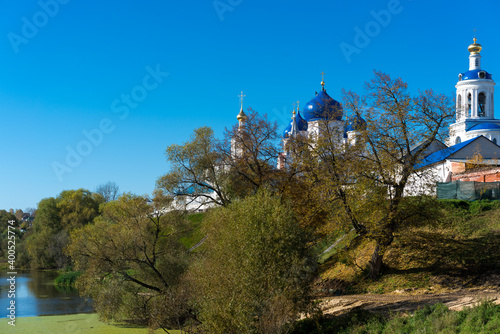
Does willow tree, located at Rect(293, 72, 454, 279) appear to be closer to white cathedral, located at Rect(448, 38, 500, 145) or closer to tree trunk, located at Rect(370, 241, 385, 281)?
tree trunk, located at Rect(370, 241, 385, 281)

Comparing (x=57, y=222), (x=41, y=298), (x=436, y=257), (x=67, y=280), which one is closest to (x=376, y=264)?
(x=436, y=257)

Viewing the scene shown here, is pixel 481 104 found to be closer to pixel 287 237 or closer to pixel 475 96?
pixel 475 96

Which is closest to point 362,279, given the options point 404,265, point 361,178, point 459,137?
point 404,265

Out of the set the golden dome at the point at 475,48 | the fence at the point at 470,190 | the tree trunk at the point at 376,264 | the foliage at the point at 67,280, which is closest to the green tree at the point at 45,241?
the foliage at the point at 67,280

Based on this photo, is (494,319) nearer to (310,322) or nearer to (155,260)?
(310,322)

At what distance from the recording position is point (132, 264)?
21.0 m

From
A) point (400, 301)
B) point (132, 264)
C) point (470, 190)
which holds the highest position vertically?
point (470, 190)

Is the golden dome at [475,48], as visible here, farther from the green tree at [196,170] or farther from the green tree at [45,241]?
the green tree at [45,241]

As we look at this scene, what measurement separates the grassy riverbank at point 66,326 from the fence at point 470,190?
15.6 meters

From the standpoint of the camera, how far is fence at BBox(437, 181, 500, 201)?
78.4 feet

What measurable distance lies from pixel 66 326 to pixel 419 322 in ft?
48.0

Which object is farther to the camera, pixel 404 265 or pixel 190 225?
pixel 190 225

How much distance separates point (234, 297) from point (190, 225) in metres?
11.0

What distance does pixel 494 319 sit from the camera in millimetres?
10203
